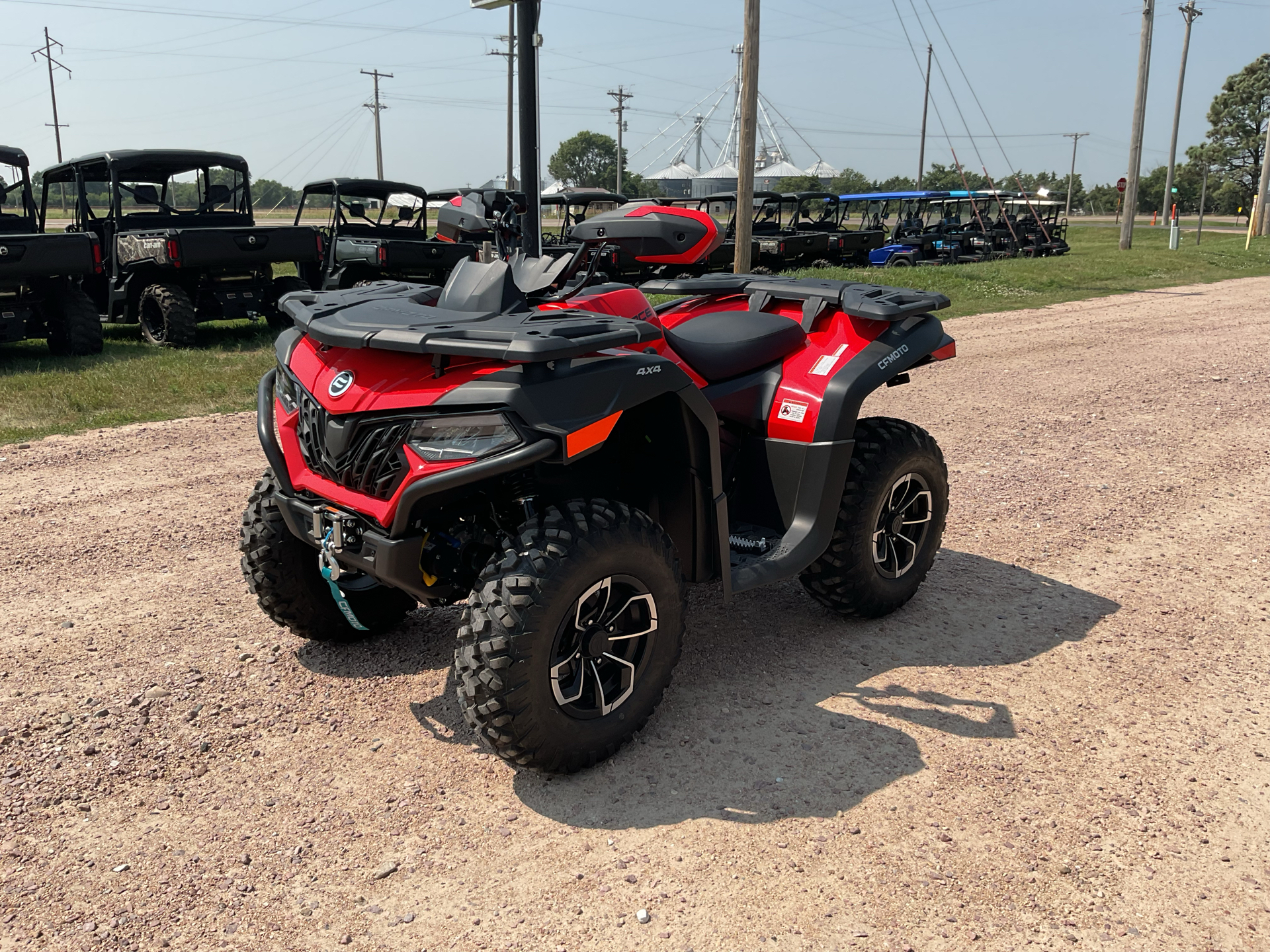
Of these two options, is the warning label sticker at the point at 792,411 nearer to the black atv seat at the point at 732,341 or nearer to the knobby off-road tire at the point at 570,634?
the black atv seat at the point at 732,341

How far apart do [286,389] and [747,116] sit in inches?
523

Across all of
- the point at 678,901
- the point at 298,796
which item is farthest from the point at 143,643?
the point at 678,901

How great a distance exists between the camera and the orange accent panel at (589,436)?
9.12ft

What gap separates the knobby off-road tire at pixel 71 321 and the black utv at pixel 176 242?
0.84 metres

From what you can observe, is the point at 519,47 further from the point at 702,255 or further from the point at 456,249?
the point at 456,249

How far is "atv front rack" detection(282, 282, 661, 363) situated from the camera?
2707mm

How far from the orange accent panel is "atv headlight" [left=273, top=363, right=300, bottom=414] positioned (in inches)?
38.6

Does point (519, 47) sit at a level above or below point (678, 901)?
above

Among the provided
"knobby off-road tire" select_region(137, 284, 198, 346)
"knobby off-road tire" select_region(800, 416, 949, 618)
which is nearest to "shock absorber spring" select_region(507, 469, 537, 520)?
"knobby off-road tire" select_region(800, 416, 949, 618)

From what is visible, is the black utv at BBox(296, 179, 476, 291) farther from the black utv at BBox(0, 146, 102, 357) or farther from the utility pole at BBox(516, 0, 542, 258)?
the utility pole at BBox(516, 0, 542, 258)

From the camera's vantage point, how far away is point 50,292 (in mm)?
10453

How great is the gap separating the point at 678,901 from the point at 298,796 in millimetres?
1157

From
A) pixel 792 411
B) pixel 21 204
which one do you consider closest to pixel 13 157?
pixel 21 204

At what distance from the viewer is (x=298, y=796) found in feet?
9.86
